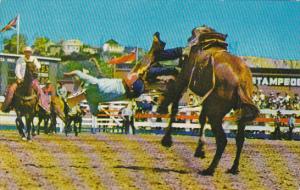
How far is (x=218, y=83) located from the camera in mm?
4602

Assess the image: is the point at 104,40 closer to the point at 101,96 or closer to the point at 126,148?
the point at 101,96

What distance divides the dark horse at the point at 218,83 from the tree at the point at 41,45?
96cm

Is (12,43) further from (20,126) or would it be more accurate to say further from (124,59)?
(20,126)

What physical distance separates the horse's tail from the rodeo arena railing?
67cm

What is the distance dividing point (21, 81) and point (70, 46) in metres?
1.27

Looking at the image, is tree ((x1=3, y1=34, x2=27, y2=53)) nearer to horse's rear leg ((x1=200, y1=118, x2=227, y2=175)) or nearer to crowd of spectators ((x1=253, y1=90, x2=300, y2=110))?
horse's rear leg ((x1=200, y1=118, x2=227, y2=175))

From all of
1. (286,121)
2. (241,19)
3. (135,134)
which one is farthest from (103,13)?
(286,121)

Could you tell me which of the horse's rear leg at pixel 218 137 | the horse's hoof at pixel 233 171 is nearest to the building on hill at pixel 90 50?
the horse's rear leg at pixel 218 137

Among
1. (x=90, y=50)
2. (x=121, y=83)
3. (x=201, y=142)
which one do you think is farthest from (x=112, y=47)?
(x=201, y=142)

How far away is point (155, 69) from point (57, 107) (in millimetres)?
2042

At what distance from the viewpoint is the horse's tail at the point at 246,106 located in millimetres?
4617

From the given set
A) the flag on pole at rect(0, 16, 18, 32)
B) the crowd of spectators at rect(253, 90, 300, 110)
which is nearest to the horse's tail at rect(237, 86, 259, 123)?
the flag on pole at rect(0, 16, 18, 32)

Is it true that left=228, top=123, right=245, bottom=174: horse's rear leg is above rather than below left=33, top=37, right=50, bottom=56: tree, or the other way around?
below

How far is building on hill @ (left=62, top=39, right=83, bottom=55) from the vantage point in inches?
198
